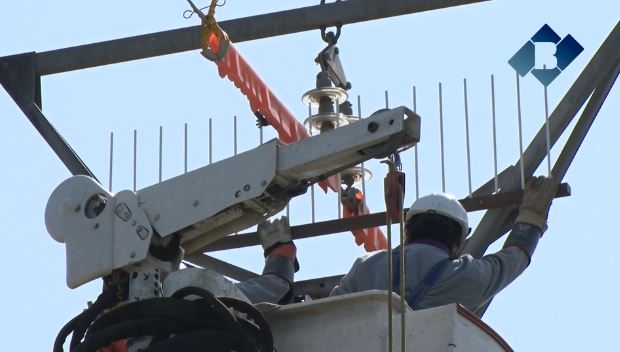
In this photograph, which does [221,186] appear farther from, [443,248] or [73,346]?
[443,248]

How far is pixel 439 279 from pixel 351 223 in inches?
50.4

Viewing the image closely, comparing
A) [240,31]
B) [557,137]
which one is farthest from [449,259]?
[240,31]

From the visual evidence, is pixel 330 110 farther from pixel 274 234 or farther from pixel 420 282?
pixel 420 282

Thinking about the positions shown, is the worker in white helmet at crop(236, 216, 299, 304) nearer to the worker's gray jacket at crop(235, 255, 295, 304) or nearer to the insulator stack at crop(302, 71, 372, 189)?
the worker's gray jacket at crop(235, 255, 295, 304)

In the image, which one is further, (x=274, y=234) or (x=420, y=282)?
(x=274, y=234)

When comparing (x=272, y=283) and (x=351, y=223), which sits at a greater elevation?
(x=351, y=223)

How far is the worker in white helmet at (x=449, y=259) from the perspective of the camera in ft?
32.1

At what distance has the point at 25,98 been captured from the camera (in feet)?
39.9

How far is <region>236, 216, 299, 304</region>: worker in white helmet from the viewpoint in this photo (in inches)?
402

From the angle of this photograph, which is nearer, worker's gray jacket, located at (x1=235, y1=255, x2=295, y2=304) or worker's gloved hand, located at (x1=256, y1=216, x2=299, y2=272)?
worker's gray jacket, located at (x1=235, y1=255, x2=295, y2=304)

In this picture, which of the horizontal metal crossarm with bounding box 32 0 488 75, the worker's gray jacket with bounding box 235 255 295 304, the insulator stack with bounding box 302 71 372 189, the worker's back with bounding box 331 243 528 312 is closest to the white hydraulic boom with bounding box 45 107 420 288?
the worker's back with bounding box 331 243 528 312

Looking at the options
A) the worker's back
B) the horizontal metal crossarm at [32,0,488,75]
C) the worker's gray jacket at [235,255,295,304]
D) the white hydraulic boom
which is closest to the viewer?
the white hydraulic boom

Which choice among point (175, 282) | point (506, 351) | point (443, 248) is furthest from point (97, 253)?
point (443, 248)

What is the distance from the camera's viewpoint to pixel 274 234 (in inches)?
429
